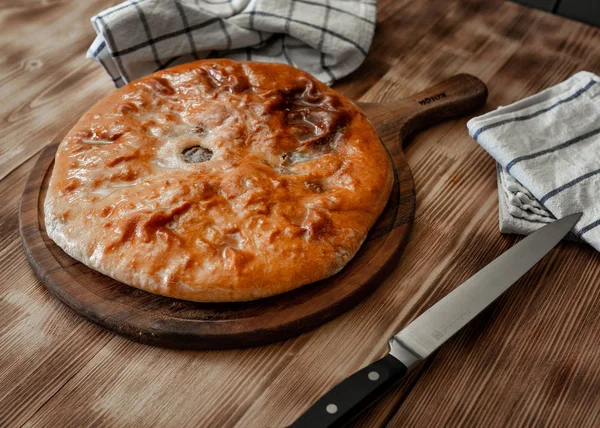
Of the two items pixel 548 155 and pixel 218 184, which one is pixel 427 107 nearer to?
pixel 548 155

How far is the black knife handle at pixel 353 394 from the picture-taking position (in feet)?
2.85

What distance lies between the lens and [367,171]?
120 cm

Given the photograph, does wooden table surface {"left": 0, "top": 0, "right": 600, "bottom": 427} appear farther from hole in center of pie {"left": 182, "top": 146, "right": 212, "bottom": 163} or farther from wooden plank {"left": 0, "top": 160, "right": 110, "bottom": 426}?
hole in center of pie {"left": 182, "top": 146, "right": 212, "bottom": 163}

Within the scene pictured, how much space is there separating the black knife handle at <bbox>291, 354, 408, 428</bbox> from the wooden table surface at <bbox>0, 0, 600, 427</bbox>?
7cm

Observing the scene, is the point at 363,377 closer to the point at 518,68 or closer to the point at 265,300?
the point at 265,300

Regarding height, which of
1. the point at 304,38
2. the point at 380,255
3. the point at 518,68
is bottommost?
the point at 518,68

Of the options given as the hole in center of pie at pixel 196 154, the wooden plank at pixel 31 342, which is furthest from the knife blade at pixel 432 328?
the hole in center of pie at pixel 196 154

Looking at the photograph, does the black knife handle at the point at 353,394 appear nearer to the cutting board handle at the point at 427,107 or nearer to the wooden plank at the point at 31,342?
the wooden plank at the point at 31,342

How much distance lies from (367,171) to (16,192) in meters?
0.77

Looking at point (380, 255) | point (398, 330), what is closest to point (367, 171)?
point (380, 255)

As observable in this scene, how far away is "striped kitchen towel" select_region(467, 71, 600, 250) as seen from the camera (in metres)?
1.25

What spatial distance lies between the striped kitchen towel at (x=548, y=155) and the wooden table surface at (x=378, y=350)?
2.3 inches

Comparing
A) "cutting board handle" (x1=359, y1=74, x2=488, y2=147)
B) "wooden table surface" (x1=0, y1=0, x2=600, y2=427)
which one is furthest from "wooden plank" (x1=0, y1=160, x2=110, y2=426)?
"cutting board handle" (x1=359, y1=74, x2=488, y2=147)

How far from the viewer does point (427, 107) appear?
151 centimetres
